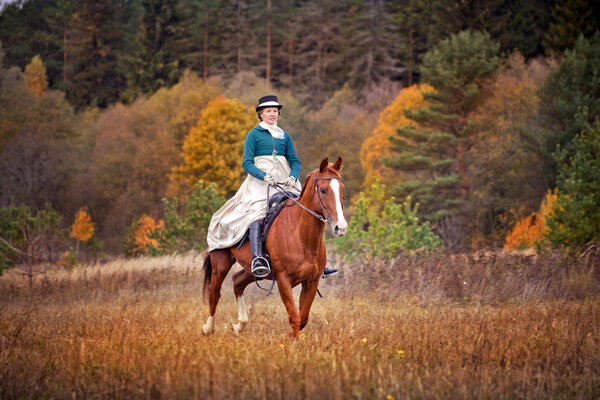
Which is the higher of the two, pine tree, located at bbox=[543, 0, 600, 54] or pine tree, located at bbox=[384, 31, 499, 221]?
pine tree, located at bbox=[543, 0, 600, 54]

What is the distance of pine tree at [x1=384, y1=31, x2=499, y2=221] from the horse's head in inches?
1239

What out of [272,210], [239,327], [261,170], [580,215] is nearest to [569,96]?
[580,215]

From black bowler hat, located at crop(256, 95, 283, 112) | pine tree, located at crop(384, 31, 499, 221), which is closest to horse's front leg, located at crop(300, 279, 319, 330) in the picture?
black bowler hat, located at crop(256, 95, 283, 112)

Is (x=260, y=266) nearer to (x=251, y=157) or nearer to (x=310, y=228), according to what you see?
(x=310, y=228)

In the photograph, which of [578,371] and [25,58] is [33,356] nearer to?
[578,371]

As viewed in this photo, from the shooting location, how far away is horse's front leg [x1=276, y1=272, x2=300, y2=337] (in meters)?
7.08

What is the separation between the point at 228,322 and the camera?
30.5ft

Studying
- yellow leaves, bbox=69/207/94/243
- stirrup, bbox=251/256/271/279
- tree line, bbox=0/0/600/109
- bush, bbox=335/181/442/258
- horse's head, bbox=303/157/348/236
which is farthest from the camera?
yellow leaves, bbox=69/207/94/243

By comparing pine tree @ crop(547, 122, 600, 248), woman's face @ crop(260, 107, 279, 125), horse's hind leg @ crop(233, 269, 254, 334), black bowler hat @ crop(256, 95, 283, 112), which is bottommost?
horse's hind leg @ crop(233, 269, 254, 334)

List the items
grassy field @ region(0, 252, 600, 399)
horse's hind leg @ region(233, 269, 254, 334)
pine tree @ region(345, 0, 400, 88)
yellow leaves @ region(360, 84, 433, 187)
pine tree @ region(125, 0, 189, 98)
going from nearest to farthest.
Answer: grassy field @ region(0, 252, 600, 399)
horse's hind leg @ region(233, 269, 254, 334)
yellow leaves @ region(360, 84, 433, 187)
pine tree @ region(345, 0, 400, 88)
pine tree @ region(125, 0, 189, 98)

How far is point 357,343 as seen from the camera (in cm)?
688

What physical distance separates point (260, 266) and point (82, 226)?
1833 inches

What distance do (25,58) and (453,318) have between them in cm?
6571

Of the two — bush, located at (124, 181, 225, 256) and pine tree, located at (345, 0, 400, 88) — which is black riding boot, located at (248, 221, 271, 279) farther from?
pine tree, located at (345, 0, 400, 88)
